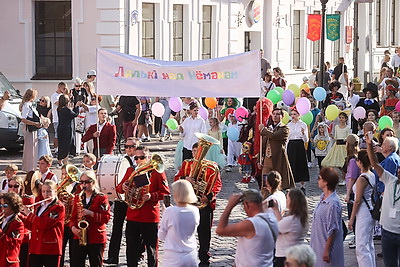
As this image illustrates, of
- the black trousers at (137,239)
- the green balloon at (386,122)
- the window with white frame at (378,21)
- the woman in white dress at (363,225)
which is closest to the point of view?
the woman in white dress at (363,225)

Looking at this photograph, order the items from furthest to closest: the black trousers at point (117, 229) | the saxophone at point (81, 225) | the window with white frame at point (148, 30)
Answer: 1. the window with white frame at point (148, 30)
2. the black trousers at point (117, 229)
3. the saxophone at point (81, 225)

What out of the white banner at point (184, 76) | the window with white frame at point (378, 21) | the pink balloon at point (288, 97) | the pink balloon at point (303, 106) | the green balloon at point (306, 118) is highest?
the window with white frame at point (378, 21)

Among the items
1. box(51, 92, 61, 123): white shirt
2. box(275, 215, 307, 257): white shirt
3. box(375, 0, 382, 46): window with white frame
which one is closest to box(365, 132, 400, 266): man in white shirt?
box(275, 215, 307, 257): white shirt

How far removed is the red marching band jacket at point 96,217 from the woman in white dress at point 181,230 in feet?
4.81

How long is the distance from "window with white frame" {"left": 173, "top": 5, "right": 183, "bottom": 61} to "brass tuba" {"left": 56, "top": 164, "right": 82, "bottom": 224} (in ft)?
58.3

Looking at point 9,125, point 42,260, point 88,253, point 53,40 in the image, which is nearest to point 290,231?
point 88,253

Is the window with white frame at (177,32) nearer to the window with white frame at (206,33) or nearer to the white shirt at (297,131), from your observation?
the window with white frame at (206,33)

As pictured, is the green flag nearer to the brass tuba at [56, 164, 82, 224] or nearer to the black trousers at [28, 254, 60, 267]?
the brass tuba at [56, 164, 82, 224]

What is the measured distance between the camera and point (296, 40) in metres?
35.8

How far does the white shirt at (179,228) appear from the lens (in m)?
9.99

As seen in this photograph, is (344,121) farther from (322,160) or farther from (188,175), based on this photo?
(188,175)

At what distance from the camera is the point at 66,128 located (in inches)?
806

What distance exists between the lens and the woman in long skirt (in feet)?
57.5

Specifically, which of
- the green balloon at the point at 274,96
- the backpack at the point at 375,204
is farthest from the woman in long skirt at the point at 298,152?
the backpack at the point at 375,204
